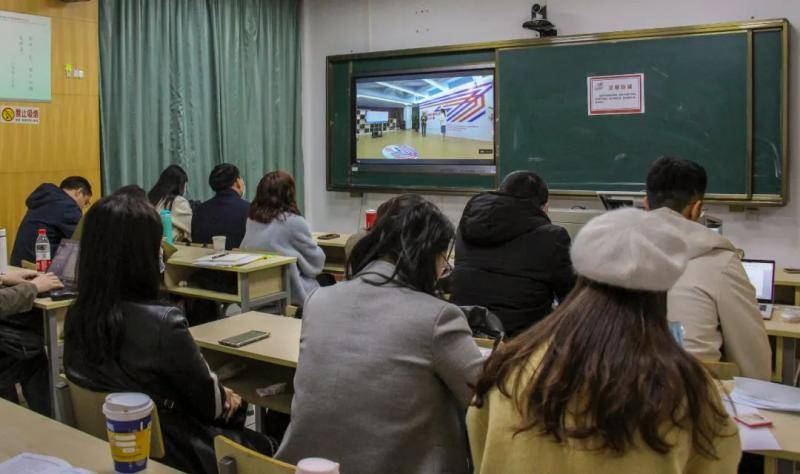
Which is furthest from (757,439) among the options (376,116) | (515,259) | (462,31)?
(376,116)

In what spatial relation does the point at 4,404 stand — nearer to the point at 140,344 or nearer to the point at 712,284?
the point at 140,344

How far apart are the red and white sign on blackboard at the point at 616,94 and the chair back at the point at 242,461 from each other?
456cm

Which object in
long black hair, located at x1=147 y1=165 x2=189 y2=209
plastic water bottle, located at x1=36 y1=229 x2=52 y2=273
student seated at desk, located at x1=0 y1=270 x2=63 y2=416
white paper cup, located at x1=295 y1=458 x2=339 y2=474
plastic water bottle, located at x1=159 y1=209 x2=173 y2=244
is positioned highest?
long black hair, located at x1=147 y1=165 x2=189 y2=209

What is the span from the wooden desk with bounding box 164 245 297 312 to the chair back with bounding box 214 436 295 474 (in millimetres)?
2694

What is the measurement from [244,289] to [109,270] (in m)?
2.30

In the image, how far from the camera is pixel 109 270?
6.66 feet

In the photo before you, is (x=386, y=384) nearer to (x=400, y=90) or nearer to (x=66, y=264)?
(x=66, y=264)

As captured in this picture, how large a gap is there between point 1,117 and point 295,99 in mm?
2889

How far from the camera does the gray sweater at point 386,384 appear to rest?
1.79 metres

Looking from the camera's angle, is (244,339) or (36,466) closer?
(36,466)

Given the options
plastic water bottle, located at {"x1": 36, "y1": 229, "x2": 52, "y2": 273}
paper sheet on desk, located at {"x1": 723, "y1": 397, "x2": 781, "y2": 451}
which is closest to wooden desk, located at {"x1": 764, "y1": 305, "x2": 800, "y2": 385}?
paper sheet on desk, located at {"x1": 723, "y1": 397, "x2": 781, "y2": 451}

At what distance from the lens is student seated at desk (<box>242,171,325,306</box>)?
4.58 metres

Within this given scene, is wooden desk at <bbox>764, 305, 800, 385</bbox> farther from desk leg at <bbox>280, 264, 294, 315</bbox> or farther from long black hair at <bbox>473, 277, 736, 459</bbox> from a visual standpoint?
desk leg at <bbox>280, 264, 294, 315</bbox>

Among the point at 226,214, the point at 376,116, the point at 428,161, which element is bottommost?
the point at 226,214
